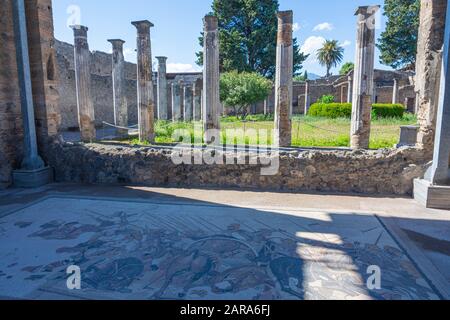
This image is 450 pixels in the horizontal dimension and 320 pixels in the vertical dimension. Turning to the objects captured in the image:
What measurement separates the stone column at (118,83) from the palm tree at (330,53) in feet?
132

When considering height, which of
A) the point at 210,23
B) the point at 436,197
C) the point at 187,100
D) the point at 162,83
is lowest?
the point at 436,197

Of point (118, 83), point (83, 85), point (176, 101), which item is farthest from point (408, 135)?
point (176, 101)

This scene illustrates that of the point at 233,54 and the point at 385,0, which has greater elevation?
the point at 385,0

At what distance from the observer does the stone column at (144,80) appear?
40.4ft

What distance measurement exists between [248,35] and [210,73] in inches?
957

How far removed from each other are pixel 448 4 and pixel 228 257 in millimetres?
4996

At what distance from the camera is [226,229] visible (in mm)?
4008

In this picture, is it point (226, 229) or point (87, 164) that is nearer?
point (226, 229)

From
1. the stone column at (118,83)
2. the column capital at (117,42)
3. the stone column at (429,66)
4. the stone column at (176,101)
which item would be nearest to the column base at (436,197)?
the stone column at (429,66)

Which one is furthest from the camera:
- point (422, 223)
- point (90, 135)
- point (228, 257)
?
point (90, 135)

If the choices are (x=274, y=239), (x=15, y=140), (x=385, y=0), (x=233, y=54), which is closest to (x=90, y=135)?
(x=15, y=140)

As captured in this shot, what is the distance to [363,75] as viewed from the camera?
10289 millimetres

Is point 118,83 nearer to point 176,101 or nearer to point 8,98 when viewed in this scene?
point 176,101
